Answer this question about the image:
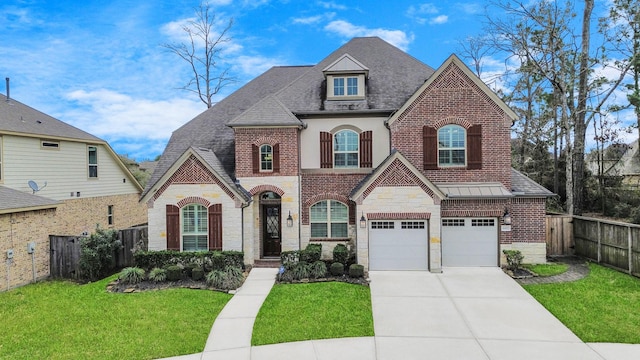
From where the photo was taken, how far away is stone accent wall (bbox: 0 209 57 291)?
1251cm

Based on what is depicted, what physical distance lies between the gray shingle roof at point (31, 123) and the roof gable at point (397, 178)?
15.4m

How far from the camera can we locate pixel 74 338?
8578 millimetres

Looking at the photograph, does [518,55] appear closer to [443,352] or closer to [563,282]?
[563,282]

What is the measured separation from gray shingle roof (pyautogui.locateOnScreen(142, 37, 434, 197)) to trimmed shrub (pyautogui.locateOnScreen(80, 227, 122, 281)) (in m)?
2.19

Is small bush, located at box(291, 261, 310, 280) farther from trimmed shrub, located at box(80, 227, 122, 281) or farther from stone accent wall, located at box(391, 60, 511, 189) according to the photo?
trimmed shrub, located at box(80, 227, 122, 281)

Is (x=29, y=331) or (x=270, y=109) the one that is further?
(x=270, y=109)

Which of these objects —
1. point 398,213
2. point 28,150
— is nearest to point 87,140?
point 28,150

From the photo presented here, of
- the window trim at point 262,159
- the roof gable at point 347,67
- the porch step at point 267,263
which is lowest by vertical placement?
the porch step at point 267,263

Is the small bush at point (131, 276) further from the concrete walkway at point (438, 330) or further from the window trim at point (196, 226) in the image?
the concrete walkway at point (438, 330)

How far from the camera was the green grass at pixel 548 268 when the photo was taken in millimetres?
13484

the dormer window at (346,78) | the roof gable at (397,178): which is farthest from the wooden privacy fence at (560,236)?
the dormer window at (346,78)

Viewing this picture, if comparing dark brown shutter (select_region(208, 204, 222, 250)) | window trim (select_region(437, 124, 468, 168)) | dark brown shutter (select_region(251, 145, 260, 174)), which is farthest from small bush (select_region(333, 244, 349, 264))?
window trim (select_region(437, 124, 468, 168))

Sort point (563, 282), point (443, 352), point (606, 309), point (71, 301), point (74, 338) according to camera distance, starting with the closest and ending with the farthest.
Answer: point (443, 352), point (74, 338), point (606, 309), point (71, 301), point (563, 282)

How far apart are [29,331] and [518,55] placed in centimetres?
2593
